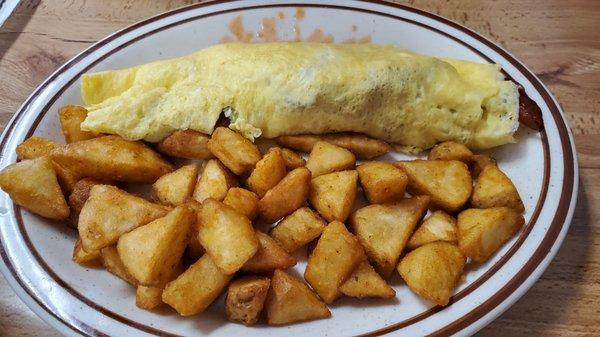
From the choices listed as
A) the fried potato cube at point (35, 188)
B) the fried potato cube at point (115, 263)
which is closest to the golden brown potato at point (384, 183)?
the fried potato cube at point (115, 263)

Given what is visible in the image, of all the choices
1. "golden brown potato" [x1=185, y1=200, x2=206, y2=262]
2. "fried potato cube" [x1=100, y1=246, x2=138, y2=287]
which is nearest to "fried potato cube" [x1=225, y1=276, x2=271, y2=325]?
"golden brown potato" [x1=185, y1=200, x2=206, y2=262]

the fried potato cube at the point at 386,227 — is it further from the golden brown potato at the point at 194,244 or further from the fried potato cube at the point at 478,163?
the golden brown potato at the point at 194,244

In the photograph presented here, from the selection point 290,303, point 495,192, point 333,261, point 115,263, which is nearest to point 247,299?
point 290,303

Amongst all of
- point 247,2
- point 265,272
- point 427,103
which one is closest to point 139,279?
point 265,272

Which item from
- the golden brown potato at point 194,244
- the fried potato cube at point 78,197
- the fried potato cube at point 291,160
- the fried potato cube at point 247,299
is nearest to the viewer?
the fried potato cube at point 247,299

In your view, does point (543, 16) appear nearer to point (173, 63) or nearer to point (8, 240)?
point (173, 63)

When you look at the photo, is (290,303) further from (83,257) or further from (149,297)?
(83,257)
